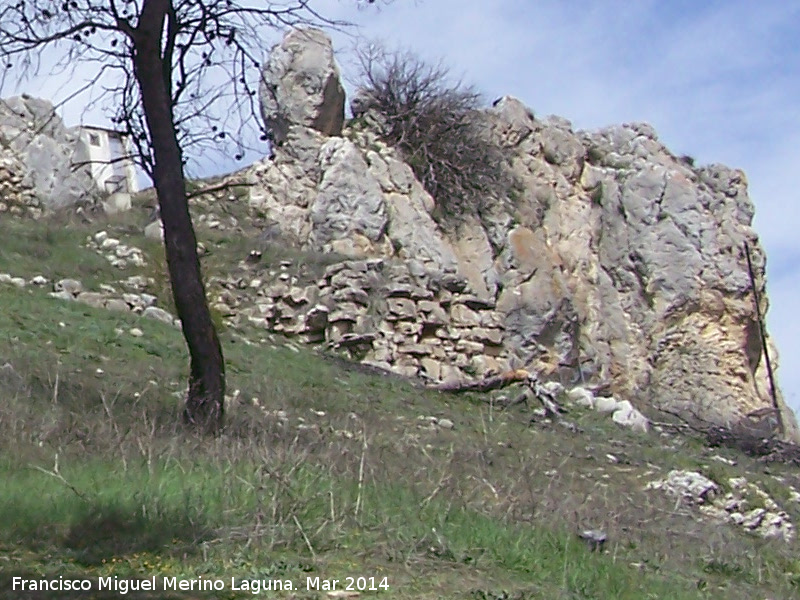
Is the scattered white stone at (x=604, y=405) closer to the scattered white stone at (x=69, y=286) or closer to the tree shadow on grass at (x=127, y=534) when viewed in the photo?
the scattered white stone at (x=69, y=286)

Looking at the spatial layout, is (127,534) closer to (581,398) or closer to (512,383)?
(512,383)

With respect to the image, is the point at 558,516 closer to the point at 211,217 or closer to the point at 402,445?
the point at 402,445

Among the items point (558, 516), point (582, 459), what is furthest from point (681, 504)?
point (558, 516)

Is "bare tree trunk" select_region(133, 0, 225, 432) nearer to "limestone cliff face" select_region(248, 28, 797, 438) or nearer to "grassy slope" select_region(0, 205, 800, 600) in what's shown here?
"grassy slope" select_region(0, 205, 800, 600)

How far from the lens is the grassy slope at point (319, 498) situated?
15.3ft

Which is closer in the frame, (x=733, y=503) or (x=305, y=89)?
(x=733, y=503)

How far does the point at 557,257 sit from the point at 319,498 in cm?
1760

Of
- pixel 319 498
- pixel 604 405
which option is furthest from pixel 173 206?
pixel 604 405

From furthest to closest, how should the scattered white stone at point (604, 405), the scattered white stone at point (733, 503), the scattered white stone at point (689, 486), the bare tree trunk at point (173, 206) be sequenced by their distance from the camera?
the scattered white stone at point (604, 405)
the scattered white stone at point (689, 486)
the scattered white stone at point (733, 503)
the bare tree trunk at point (173, 206)

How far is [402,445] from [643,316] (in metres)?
16.2

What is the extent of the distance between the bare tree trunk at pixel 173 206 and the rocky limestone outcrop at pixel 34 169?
11.1 meters

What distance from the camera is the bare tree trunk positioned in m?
8.69

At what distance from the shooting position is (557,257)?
2248cm

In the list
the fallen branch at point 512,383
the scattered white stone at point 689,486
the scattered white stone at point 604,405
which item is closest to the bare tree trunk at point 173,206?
the scattered white stone at point 689,486
